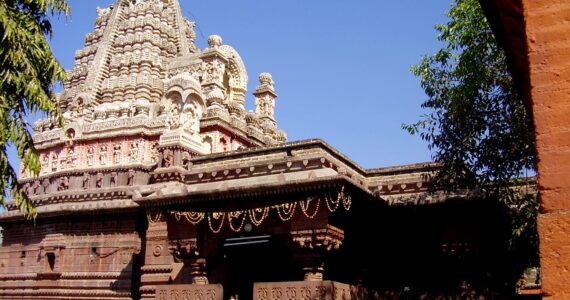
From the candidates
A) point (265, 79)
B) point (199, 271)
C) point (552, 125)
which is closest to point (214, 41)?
point (265, 79)

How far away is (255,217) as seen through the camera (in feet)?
43.4

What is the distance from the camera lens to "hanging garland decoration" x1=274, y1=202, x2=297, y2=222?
1266 cm

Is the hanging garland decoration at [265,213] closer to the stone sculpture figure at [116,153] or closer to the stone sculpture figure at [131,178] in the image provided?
the stone sculpture figure at [131,178]

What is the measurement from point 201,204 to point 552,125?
1144 centimetres

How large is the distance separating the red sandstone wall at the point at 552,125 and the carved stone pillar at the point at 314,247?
9.37 metres

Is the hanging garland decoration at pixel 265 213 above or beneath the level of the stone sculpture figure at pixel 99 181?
beneath

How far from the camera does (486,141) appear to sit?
12.4 metres

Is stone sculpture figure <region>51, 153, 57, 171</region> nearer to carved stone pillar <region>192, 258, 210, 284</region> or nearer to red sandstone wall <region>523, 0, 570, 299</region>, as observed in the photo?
carved stone pillar <region>192, 258, 210, 284</region>

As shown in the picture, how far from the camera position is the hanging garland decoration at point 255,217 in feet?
42.7

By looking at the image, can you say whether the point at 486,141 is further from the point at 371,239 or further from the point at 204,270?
the point at 204,270

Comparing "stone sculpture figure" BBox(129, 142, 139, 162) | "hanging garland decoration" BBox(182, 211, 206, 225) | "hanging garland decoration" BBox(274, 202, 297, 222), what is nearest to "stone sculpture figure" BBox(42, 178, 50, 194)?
"stone sculpture figure" BBox(129, 142, 139, 162)

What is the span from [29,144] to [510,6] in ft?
27.6

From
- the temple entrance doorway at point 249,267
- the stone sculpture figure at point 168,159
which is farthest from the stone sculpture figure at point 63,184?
the temple entrance doorway at point 249,267

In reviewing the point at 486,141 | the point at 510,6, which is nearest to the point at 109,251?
the point at 486,141
